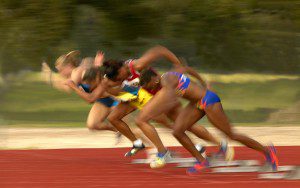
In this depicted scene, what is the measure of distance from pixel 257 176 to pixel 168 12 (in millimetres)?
15257

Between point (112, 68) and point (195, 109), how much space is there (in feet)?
4.74

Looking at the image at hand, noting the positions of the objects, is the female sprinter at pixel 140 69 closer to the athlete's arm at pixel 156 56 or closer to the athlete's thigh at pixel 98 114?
the athlete's arm at pixel 156 56

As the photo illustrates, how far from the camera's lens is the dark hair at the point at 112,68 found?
11.7m

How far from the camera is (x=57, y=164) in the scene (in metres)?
12.8

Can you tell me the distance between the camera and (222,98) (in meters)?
28.4

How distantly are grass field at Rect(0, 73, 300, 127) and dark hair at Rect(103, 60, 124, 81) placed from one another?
14040 millimetres

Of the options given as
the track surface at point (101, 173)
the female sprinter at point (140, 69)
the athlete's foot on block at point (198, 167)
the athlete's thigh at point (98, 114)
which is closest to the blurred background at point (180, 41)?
the track surface at point (101, 173)

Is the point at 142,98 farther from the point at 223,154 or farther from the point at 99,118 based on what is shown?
the point at 223,154

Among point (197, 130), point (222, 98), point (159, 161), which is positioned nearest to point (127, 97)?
point (197, 130)

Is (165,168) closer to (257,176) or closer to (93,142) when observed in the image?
(257,176)

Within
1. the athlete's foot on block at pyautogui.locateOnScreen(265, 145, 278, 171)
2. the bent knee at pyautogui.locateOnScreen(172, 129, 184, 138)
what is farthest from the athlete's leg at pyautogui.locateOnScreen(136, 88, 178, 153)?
the athlete's foot on block at pyautogui.locateOnScreen(265, 145, 278, 171)

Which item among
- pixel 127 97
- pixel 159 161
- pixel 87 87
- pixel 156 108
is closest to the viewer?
pixel 156 108

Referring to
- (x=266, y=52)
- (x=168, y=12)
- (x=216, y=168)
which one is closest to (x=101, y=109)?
(x=216, y=168)

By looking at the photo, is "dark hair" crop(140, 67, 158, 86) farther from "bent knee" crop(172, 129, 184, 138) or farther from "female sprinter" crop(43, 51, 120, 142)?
"female sprinter" crop(43, 51, 120, 142)
